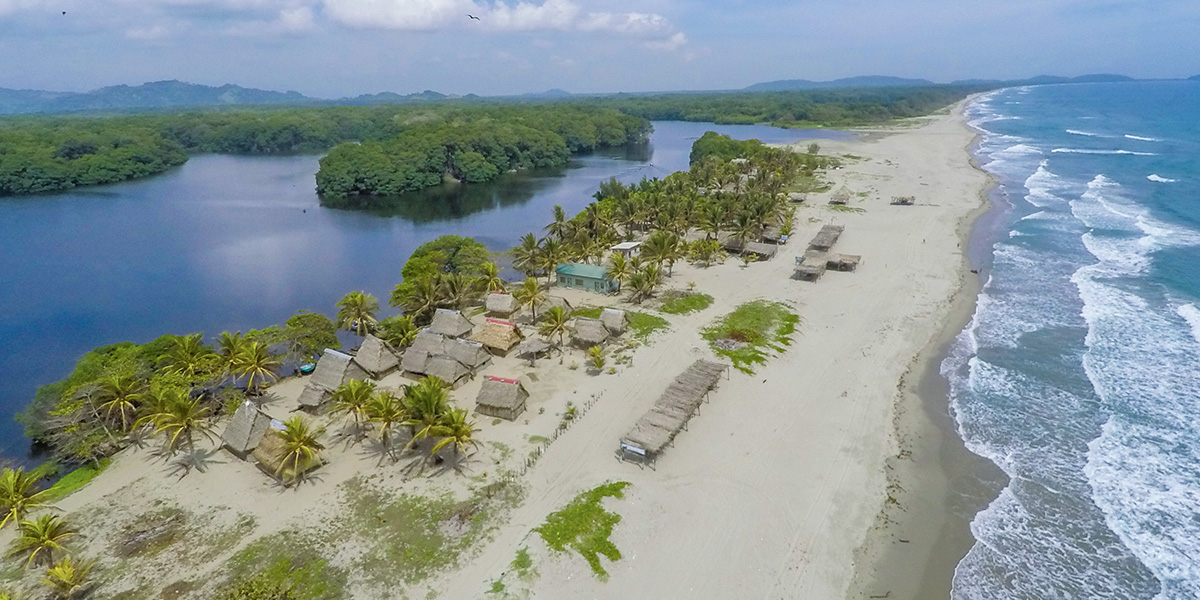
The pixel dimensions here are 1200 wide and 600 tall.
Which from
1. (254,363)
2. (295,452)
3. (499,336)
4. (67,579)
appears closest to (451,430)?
(295,452)

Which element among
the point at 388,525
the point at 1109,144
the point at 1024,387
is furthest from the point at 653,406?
the point at 1109,144

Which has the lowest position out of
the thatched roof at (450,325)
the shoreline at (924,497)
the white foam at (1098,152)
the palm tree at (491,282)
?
the shoreline at (924,497)

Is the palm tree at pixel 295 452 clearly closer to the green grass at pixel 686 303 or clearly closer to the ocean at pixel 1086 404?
the green grass at pixel 686 303

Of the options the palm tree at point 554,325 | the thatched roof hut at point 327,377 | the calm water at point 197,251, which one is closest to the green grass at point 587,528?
the palm tree at point 554,325

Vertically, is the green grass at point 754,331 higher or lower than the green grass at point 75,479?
higher

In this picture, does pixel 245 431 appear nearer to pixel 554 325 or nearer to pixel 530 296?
pixel 554 325

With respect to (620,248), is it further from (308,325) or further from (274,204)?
(274,204)

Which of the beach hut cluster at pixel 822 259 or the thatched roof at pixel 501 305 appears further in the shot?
the beach hut cluster at pixel 822 259
